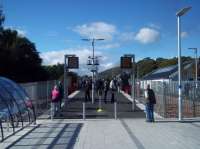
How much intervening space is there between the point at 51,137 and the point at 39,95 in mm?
15597

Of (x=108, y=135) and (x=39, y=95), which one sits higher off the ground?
(x=39, y=95)

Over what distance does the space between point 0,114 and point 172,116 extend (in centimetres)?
1102

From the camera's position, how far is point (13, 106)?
18219 mm

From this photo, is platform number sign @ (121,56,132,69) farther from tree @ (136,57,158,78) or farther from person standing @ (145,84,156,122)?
tree @ (136,57,158,78)

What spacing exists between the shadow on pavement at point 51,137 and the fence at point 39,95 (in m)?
7.77

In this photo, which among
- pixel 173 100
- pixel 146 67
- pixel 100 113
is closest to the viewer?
pixel 100 113

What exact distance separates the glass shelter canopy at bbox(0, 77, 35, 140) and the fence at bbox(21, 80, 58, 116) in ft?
18.6

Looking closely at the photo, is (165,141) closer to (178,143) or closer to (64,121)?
(178,143)

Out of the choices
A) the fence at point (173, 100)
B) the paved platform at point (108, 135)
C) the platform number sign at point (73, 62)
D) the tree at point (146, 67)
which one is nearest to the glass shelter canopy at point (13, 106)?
the paved platform at point (108, 135)

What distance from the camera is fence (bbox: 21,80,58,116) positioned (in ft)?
91.1

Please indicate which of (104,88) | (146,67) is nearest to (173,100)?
(104,88)

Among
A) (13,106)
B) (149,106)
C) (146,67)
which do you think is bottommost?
(149,106)

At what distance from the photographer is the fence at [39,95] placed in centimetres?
2777

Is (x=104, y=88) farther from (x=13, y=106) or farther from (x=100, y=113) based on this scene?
(x=13, y=106)
